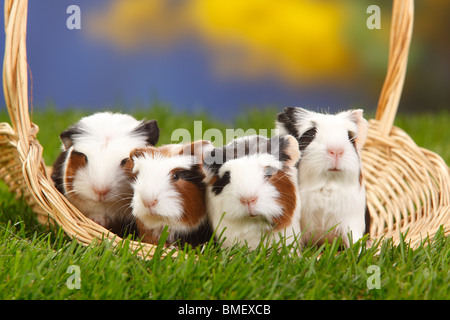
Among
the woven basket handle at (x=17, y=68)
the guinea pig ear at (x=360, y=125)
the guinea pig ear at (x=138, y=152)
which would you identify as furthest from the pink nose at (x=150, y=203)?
the guinea pig ear at (x=360, y=125)

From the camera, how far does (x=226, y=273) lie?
2.09m

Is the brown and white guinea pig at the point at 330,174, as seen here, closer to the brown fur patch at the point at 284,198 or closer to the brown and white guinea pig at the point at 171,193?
the brown fur patch at the point at 284,198

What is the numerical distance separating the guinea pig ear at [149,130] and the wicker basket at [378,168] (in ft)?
1.67

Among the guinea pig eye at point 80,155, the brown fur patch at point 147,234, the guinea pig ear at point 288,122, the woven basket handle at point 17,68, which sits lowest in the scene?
the brown fur patch at point 147,234

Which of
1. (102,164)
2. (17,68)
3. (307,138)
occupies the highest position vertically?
(17,68)

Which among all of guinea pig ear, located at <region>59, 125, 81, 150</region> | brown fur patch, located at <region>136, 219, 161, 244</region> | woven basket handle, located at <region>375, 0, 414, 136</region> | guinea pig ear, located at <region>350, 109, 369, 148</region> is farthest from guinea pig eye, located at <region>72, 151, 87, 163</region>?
woven basket handle, located at <region>375, 0, 414, 136</region>

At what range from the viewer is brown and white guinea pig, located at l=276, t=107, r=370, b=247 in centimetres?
241

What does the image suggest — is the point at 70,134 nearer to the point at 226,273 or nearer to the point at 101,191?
the point at 101,191

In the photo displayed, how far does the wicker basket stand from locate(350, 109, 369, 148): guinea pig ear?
0.54 meters

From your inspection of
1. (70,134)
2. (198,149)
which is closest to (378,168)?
(198,149)

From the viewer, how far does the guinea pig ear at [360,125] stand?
8.39ft

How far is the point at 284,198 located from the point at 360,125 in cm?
59

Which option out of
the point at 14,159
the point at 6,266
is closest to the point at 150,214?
the point at 6,266

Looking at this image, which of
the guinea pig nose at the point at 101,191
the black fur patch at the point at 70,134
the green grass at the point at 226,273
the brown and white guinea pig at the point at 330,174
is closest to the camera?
the green grass at the point at 226,273
